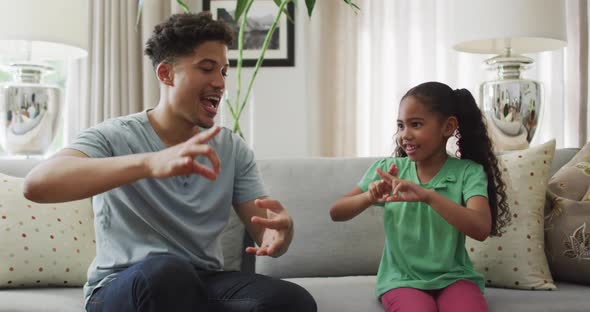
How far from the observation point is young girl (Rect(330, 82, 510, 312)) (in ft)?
5.57

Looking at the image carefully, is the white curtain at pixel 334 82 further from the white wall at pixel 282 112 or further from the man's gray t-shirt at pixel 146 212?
the man's gray t-shirt at pixel 146 212

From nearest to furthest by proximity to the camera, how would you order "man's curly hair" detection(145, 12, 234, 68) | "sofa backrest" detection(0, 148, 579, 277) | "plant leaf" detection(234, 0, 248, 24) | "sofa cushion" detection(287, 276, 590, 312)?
1. "man's curly hair" detection(145, 12, 234, 68)
2. "sofa cushion" detection(287, 276, 590, 312)
3. "sofa backrest" detection(0, 148, 579, 277)
4. "plant leaf" detection(234, 0, 248, 24)

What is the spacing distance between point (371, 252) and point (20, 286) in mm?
1036

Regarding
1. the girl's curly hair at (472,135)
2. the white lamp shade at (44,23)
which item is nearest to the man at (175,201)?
the girl's curly hair at (472,135)

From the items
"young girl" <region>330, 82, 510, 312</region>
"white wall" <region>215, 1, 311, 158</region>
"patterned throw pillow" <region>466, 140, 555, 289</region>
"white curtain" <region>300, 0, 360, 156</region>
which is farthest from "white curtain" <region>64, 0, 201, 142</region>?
"patterned throw pillow" <region>466, 140, 555, 289</region>

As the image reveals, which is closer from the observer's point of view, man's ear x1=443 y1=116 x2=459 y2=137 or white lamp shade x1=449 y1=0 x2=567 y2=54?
man's ear x1=443 y1=116 x2=459 y2=137

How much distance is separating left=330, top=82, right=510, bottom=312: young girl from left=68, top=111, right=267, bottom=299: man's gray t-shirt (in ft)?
1.26

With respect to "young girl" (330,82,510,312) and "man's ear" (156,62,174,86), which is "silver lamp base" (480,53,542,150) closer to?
"young girl" (330,82,510,312)

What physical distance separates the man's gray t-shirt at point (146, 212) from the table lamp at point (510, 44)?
57.8 inches

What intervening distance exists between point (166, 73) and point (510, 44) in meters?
1.75

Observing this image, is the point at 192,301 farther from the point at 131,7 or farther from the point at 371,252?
the point at 131,7

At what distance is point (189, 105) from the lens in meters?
1.65

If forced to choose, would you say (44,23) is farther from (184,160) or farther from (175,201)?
(184,160)

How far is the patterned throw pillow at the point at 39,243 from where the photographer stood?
191cm
